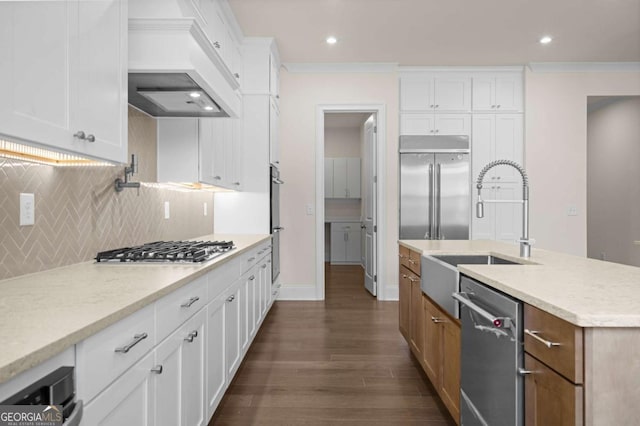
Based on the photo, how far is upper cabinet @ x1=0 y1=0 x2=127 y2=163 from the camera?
1.00 m

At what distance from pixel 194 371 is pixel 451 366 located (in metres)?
1.24

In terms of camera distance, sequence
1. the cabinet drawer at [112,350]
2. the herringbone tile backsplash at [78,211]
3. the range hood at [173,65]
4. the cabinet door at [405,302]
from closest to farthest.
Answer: the cabinet drawer at [112,350] < the herringbone tile backsplash at [78,211] < the range hood at [173,65] < the cabinet door at [405,302]

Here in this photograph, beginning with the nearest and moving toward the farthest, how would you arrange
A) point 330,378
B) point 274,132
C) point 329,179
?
point 330,378 < point 274,132 < point 329,179

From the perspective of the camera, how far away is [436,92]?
4.91m

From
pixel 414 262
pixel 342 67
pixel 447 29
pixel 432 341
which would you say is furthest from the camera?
pixel 342 67

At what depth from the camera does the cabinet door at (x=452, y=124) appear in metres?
4.90

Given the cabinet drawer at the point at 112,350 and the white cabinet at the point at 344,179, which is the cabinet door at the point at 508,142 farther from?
the cabinet drawer at the point at 112,350

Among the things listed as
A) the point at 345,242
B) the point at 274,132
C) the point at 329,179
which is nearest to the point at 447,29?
the point at 274,132

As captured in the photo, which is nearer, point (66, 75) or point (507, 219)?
point (66, 75)


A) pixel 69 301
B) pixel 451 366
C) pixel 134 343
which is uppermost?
pixel 69 301

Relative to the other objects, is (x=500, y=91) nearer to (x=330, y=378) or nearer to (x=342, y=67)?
(x=342, y=67)

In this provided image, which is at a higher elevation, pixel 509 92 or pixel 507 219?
pixel 509 92

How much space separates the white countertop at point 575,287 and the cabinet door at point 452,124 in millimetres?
3163

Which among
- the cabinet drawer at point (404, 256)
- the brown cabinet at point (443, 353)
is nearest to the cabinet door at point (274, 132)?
the cabinet drawer at point (404, 256)
